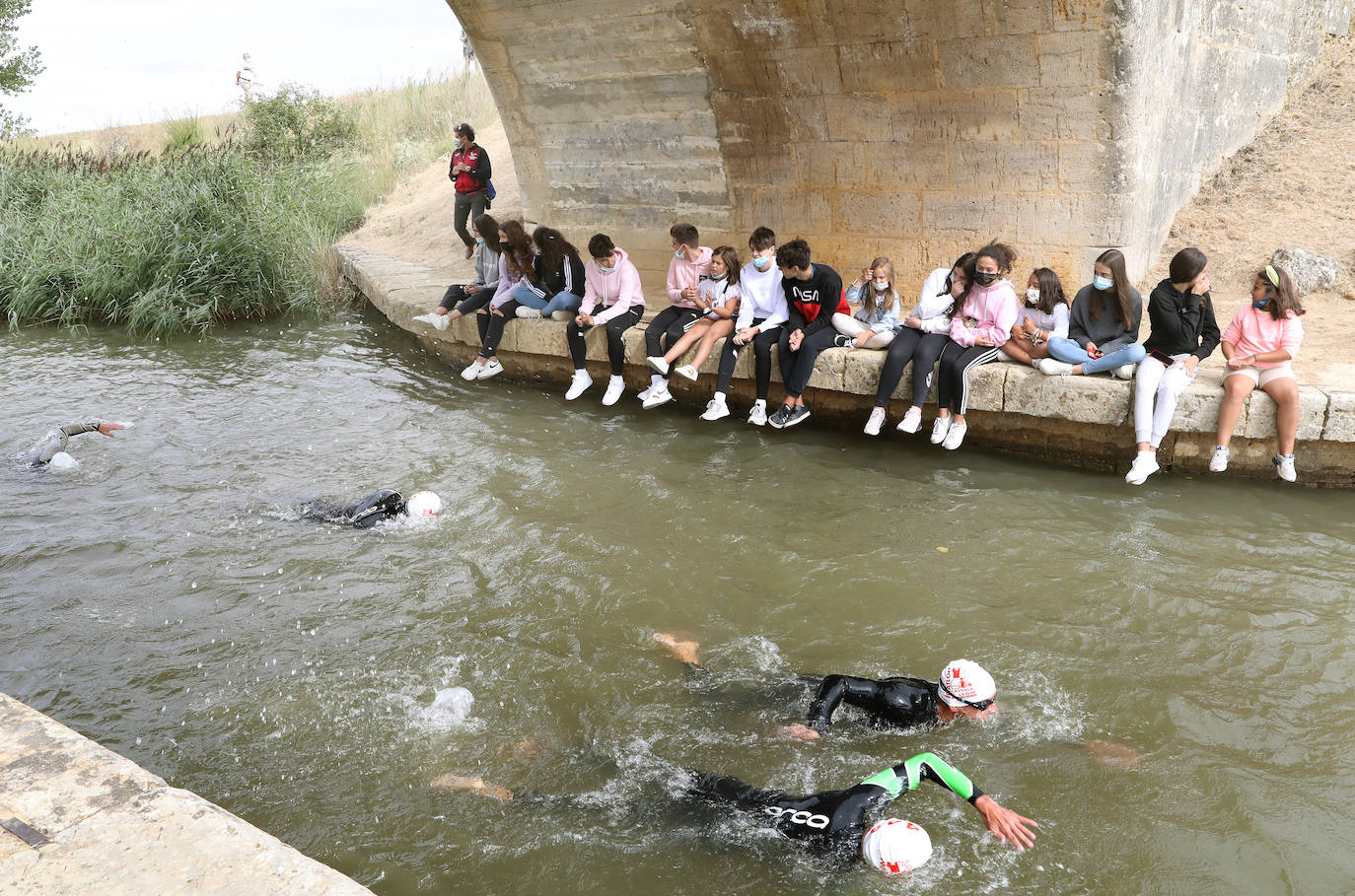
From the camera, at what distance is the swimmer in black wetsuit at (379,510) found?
5887 mm

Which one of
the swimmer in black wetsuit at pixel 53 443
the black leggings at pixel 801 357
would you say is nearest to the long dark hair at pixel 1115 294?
the black leggings at pixel 801 357

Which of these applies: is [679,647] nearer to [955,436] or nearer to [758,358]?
[955,436]

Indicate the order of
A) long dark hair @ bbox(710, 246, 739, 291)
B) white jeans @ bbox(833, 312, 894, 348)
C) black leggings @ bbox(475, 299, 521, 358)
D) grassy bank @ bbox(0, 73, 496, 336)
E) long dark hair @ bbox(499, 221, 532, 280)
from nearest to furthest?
white jeans @ bbox(833, 312, 894, 348) → long dark hair @ bbox(710, 246, 739, 291) → long dark hair @ bbox(499, 221, 532, 280) → black leggings @ bbox(475, 299, 521, 358) → grassy bank @ bbox(0, 73, 496, 336)

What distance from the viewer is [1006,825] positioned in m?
3.15

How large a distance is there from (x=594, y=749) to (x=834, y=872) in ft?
3.65

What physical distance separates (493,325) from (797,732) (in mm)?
5659

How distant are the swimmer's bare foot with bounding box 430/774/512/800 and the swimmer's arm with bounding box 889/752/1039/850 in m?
1.40

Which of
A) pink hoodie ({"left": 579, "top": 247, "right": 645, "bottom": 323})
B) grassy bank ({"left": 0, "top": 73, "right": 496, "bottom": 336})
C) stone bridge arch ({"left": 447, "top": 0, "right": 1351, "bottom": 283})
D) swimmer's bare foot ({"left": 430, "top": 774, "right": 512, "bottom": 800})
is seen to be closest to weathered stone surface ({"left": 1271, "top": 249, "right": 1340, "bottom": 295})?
stone bridge arch ({"left": 447, "top": 0, "right": 1351, "bottom": 283})

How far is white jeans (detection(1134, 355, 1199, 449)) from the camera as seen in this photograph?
19.5ft

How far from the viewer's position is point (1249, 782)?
3699 millimetres

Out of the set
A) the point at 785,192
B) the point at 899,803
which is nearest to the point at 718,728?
the point at 899,803

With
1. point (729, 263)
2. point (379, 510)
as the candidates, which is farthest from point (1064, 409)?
point (379, 510)

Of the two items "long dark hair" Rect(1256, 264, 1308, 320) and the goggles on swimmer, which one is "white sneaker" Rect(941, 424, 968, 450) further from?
the goggles on swimmer

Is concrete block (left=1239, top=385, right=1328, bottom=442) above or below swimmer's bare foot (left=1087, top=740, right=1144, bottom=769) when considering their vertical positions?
above
